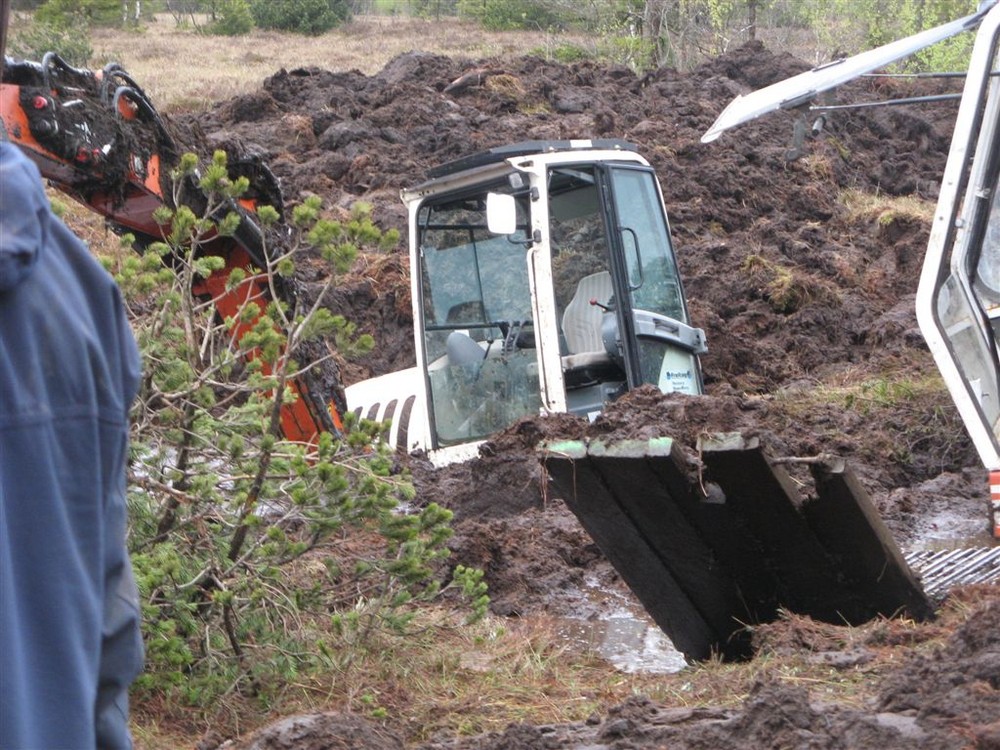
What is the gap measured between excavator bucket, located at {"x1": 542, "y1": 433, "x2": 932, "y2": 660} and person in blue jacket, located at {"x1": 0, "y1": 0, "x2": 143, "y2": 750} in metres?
2.92

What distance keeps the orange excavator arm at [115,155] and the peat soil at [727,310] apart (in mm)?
442

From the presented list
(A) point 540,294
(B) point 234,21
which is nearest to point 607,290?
(A) point 540,294

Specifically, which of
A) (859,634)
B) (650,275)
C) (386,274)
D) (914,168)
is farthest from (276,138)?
(859,634)

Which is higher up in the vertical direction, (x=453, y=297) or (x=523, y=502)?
(x=453, y=297)

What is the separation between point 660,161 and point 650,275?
7.93 m

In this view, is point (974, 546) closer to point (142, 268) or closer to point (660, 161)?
point (142, 268)

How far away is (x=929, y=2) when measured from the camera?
2533 cm

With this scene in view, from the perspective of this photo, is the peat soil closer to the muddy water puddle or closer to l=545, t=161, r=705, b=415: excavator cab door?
the muddy water puddle

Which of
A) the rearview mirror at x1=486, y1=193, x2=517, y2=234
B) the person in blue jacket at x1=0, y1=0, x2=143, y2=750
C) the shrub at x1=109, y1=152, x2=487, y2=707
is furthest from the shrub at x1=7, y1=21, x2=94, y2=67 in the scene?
the person in blue jacket at x1=0, y1=0, x2=143, y2=750

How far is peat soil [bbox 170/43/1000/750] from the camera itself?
332 cm

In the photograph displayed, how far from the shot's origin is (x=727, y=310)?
41.5 feet

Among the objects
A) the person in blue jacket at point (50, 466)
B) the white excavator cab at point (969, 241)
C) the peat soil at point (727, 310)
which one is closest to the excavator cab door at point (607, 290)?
the peat soil at point (727, 310)

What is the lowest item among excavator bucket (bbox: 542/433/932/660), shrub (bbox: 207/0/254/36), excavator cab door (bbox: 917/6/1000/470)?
excavator bucket (bbox: 542/433/932/660)

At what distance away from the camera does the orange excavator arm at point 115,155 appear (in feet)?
17.4
